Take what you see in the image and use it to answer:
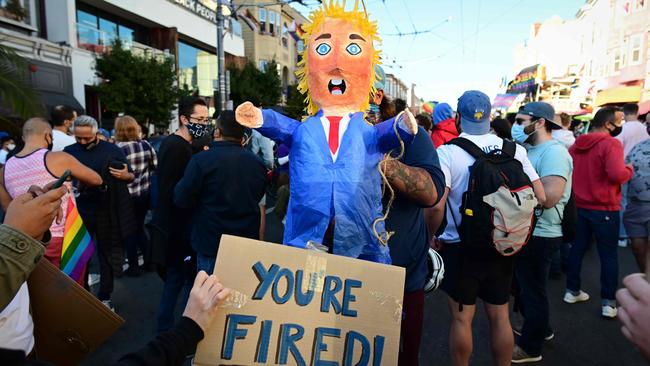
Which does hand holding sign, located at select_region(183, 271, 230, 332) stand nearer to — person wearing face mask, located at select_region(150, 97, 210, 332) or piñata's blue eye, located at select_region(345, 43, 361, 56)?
piñata's blue eye, located at select_region(345, 43, 361, 56)

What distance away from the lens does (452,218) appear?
8.27ft

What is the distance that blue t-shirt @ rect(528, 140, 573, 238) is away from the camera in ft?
9.72

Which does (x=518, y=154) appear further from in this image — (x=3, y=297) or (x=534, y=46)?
(x=534, y=46)

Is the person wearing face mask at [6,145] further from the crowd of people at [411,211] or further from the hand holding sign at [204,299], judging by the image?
the hand holding sign at [204,299]

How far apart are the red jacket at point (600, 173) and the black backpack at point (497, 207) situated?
191 cm

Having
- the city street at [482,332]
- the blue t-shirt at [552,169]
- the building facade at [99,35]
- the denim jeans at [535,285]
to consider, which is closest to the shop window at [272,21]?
the building facade at [99,35]

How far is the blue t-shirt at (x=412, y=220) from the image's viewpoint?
1878 mm

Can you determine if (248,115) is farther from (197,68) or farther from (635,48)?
(197,68)

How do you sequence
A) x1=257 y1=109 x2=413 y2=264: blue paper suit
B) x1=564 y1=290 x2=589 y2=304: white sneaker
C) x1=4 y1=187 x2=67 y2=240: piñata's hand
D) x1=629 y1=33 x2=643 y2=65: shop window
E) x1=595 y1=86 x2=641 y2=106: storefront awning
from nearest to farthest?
x1=4 y1=187 x2=67 y2=240: piñata's hand
x1=257 y1=109 x2=413 y2=264: blue paper suit
x1=564 y1=290 x2=589 y2=304: white sneaker
x1=595 y1=86 x2=641 y2=106: storefront awning
x1=629 y1=33 x2=643 y2=65: shop window

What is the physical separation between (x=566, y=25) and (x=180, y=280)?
4160 cm

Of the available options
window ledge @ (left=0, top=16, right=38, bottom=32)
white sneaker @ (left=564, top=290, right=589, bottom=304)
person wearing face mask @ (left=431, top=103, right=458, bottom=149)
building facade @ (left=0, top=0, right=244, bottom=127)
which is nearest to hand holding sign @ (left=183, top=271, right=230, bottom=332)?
person wearing face mask @ (left=431, top=103, right=458, bottom=149)

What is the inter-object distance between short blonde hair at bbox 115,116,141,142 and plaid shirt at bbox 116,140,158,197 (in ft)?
0.20

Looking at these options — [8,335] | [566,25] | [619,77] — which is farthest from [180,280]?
[566,25]

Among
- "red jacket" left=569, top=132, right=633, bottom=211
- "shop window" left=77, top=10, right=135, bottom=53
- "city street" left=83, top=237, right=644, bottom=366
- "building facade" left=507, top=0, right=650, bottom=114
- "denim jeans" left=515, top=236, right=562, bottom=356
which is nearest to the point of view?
"denim jeans" left=515, top=236, right=562, bottom=356
